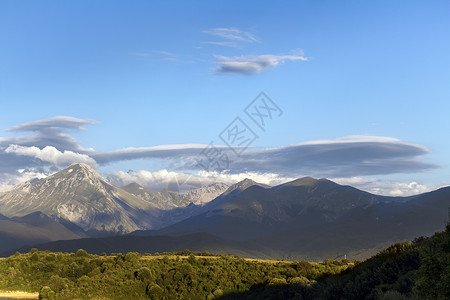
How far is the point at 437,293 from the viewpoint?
38.0 meters

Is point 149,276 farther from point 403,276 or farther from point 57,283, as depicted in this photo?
point 403,276

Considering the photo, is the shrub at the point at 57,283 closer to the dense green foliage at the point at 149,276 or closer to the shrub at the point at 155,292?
the dense green foliage at the point at 149,276

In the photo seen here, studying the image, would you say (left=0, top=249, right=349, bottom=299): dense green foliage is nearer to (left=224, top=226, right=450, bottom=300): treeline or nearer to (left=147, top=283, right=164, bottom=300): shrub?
(left=147, top=283, right=164, bottom=300): shrub

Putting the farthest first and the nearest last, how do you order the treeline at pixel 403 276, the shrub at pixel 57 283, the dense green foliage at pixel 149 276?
the shrub at pixel 57 283 < the dense green foliage at pixel 149 276 < the treeline at pixel 403 276

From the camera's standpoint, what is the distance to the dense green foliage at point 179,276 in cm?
7486

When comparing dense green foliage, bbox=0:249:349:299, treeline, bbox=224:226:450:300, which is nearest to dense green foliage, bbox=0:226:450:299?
dense green foliage, bbox=0:249:349:299

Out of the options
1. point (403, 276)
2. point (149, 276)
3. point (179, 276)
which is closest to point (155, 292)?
point (149, 276)

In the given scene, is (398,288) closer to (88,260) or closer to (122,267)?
(122,267)

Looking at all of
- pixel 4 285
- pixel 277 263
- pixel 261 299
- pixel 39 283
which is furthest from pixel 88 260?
pixel 261 299

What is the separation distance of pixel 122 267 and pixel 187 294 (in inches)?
863

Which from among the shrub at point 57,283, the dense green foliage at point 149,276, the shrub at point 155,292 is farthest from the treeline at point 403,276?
the shrub at point 57,283

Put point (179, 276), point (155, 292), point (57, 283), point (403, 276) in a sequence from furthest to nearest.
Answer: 1. point (57, 283)
2. point (179, 276)
3. point (155, 292)
4. point (403, 276)

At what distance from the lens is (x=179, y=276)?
358 ft

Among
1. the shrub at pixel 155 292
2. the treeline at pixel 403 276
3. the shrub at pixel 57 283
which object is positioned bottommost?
the shrub at pixel 155 292
